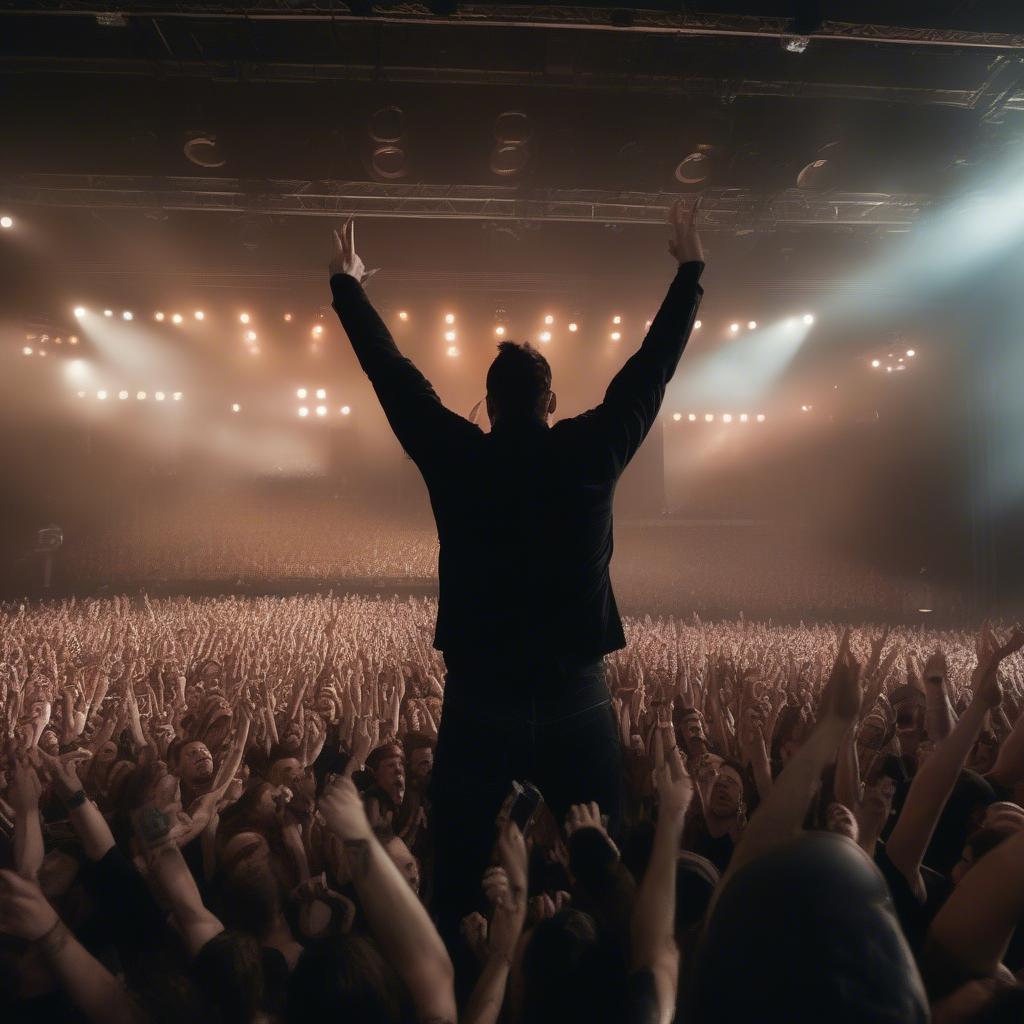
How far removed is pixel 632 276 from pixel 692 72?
4.89 meters

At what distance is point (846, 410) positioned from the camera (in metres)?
11.2

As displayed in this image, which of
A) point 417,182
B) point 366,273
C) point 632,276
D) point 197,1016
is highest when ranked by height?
point 632,276

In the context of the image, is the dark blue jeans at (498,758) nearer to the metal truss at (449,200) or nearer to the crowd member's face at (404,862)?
the crowd member's face at (404,862)

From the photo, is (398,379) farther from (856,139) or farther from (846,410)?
(846,410)

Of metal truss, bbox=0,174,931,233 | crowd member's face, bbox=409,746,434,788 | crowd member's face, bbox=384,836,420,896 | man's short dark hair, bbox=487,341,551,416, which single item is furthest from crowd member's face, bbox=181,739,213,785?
metal truss, bbox=0,174,931,233

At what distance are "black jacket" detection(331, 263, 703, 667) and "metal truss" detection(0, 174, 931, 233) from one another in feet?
18.7

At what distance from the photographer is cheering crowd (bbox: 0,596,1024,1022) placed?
26.0 inches

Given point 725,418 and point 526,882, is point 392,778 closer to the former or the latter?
point 526,882

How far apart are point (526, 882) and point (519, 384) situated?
1.08 m

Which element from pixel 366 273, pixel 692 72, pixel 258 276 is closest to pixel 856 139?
pixel 692 72

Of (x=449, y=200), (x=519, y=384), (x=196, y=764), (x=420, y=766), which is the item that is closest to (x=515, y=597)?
(x=519, y=384)

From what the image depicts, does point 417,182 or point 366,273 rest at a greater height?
point 417,182

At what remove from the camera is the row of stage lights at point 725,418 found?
11328 millimetres

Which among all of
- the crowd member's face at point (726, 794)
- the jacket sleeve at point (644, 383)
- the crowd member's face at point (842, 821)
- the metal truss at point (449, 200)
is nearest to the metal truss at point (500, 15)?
the metal truss at point (449, 200)
